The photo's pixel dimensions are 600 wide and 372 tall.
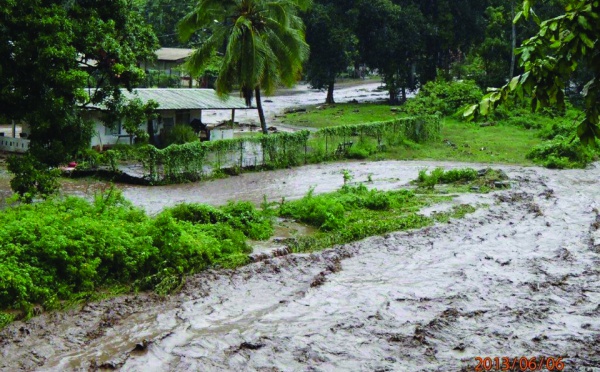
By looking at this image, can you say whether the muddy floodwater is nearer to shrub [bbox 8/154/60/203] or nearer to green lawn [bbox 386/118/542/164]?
shrub [bbox 8/154/60/203]

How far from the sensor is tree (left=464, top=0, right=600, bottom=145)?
20.2 ft

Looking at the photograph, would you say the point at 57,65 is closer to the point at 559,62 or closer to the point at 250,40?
the point at 250,40

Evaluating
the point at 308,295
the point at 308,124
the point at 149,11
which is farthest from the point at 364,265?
the point at 149,11

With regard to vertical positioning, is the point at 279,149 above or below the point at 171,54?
below

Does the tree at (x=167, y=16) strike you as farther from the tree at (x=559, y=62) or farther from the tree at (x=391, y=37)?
the tree at (x=559, y=62)

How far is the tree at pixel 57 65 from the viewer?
17.4m

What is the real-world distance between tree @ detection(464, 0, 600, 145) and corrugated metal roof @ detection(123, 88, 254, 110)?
1131 inches

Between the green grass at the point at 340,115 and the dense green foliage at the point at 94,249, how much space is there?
30716 millimetres

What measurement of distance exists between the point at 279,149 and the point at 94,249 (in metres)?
19.4

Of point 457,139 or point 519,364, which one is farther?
point 457,139

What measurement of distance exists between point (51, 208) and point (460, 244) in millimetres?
10729

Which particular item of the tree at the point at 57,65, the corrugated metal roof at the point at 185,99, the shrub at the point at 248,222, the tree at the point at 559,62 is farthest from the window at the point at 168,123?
the tree at the point at 559,62

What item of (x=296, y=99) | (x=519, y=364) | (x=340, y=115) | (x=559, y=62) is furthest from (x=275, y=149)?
(x=296, y=99)

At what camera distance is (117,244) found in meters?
14.0
